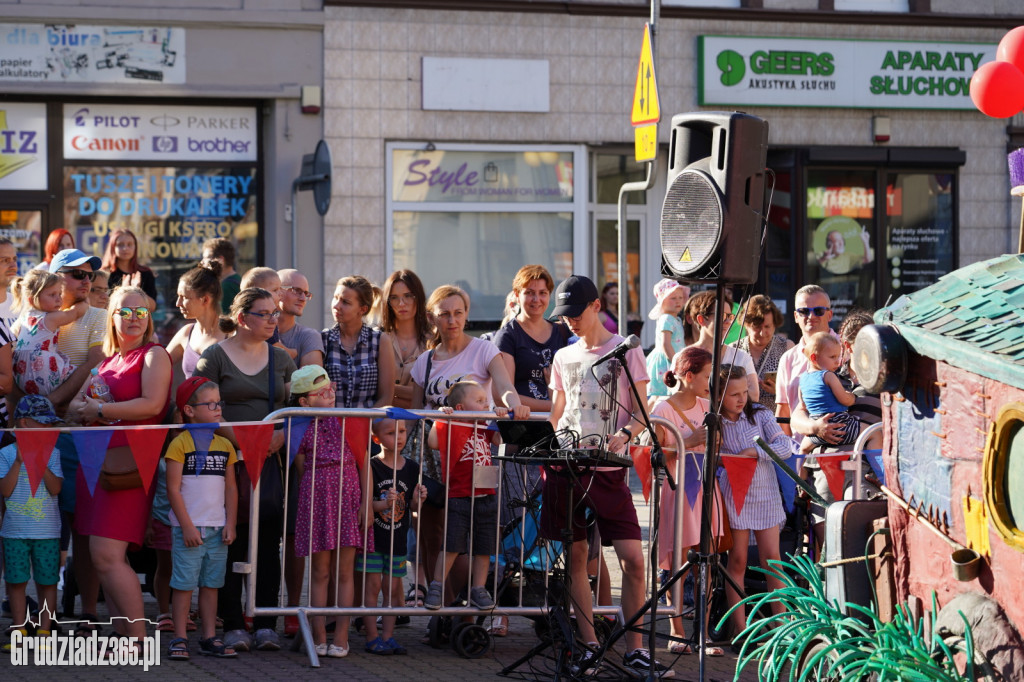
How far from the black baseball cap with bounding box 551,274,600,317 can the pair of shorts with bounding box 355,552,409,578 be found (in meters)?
1.54

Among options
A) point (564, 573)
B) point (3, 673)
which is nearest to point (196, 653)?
point (3, 673)

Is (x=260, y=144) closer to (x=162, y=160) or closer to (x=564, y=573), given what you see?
(x=162, y=160)

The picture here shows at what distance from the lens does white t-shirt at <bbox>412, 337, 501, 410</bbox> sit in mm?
7613

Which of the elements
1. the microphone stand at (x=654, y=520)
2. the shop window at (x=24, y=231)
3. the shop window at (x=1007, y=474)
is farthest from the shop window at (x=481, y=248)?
the shop window at (x=1007, y=474)

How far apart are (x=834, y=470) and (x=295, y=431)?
303 centimetres

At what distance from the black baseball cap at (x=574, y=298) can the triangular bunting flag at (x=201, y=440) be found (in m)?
1.80

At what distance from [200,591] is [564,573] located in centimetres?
184

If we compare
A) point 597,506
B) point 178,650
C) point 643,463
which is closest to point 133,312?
point 178,650

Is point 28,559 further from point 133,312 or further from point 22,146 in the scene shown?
point 22,146

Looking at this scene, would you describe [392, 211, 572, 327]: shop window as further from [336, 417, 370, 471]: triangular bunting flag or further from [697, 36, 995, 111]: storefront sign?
[336, 417, 370, 471]: triangular bunting flag

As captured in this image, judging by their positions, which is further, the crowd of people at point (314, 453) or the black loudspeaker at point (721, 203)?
the crowd of people at point (314, 453)

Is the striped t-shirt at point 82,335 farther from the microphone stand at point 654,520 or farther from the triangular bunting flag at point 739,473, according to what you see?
the triangular bunting flag at point 739,473

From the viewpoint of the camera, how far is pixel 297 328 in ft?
26.8

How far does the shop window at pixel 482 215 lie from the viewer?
48.8 feet
